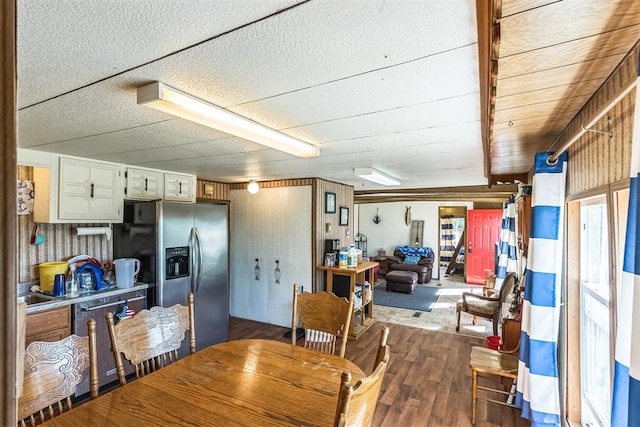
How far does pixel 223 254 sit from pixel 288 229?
3.63ft

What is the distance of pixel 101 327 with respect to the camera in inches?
112

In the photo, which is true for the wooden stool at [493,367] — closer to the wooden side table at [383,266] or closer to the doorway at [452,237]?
the wooden side table at [383,266]

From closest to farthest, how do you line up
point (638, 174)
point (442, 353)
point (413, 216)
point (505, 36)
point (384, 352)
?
point (638, 174) < point (505, 36) < point (384, 352) < point (442, 353) < point (413, 216)

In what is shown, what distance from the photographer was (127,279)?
3.11m

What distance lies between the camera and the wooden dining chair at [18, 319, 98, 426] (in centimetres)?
127

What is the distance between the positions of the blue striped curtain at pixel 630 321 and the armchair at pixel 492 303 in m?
3.23

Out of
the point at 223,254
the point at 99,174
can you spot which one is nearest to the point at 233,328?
the point at 223,254

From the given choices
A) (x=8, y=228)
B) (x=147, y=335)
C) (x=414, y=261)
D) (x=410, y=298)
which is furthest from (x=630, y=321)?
(x=414, y=261)

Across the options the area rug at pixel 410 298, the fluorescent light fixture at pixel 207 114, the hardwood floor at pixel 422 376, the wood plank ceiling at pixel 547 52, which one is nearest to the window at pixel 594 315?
the wood plank ceiling at pixel 547 52

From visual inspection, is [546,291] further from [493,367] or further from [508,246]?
[508,246]

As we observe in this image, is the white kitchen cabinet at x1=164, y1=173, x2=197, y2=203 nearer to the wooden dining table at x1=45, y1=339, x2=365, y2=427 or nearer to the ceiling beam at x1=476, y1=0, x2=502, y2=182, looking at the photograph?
the wooden dining table at x1=45, y1=339, x2=365, y2=427

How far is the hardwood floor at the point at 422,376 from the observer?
254 cm

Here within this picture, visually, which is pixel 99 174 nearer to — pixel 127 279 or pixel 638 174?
pixel 127 279

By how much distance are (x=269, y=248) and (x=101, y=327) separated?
7.81ft
